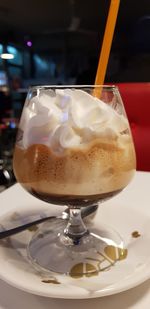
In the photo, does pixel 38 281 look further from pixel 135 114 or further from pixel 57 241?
pixel 135 114

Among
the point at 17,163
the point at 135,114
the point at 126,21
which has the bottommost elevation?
the point at 135,114

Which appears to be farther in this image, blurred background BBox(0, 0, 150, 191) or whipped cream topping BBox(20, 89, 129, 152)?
blurred background BBox(0, 0, 150, 191)

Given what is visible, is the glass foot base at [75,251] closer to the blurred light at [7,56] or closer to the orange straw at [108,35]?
the orange straw at [108,35]

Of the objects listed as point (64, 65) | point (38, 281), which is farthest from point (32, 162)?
point (64, 65)

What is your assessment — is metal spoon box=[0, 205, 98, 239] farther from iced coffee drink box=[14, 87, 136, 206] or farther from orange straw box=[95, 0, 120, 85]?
orange straw box=[95, 0, 120, 85]

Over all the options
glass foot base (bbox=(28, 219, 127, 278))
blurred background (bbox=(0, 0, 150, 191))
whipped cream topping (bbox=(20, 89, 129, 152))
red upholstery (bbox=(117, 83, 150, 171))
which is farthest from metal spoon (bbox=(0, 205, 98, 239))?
blurred background (bbox=(0, 0, 150, 191))

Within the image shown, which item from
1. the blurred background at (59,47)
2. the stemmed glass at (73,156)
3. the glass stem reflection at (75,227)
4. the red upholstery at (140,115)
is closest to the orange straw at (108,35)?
the stemmed glass at (73,156)

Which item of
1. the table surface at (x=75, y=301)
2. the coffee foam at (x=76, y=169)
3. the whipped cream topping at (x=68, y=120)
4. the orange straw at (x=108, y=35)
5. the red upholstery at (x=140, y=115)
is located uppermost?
the orange straw at (x=108, y=35)

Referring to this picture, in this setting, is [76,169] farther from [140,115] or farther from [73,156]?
[140,115]
